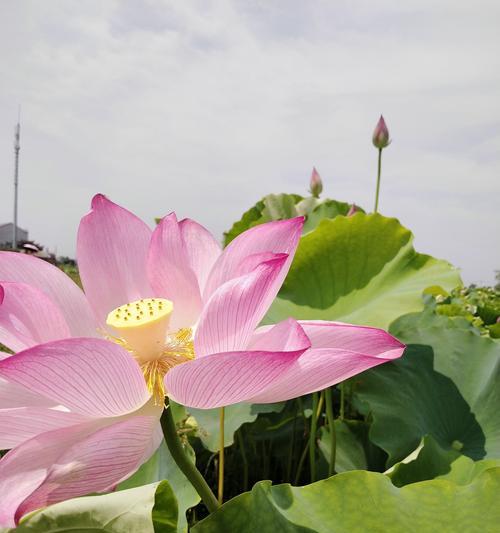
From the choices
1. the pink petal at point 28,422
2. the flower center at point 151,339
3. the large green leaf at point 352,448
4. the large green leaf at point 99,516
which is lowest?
the large green leaf at point 352,448

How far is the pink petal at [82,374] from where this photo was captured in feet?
1.30

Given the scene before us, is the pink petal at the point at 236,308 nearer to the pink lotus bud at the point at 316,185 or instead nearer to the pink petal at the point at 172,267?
the pink petal at the point at 172,267

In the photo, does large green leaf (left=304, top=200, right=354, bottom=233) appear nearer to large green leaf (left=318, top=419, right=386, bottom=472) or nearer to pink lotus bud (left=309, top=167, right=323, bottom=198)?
large green leaf (left=318, top=419, right=386, bottom=472)

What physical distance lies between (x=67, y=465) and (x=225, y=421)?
2.35ft

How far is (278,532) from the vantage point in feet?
1.56

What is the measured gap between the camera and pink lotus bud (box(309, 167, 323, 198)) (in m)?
2.12

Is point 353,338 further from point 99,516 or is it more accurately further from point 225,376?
point 99,516

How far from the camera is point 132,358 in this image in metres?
0.44

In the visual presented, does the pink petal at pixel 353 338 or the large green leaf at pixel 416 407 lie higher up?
the pink petal at pixel 353 338

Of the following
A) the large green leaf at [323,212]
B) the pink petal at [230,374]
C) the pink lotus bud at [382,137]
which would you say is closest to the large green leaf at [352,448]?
the large green leaf at [323,212]

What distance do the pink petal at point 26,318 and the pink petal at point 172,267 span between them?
0.13 metres

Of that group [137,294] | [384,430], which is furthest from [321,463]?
[137,294]

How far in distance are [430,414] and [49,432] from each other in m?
0.78

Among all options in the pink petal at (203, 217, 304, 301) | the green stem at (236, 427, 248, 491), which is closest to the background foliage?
the green stem at (236, 427, 248, 491)
